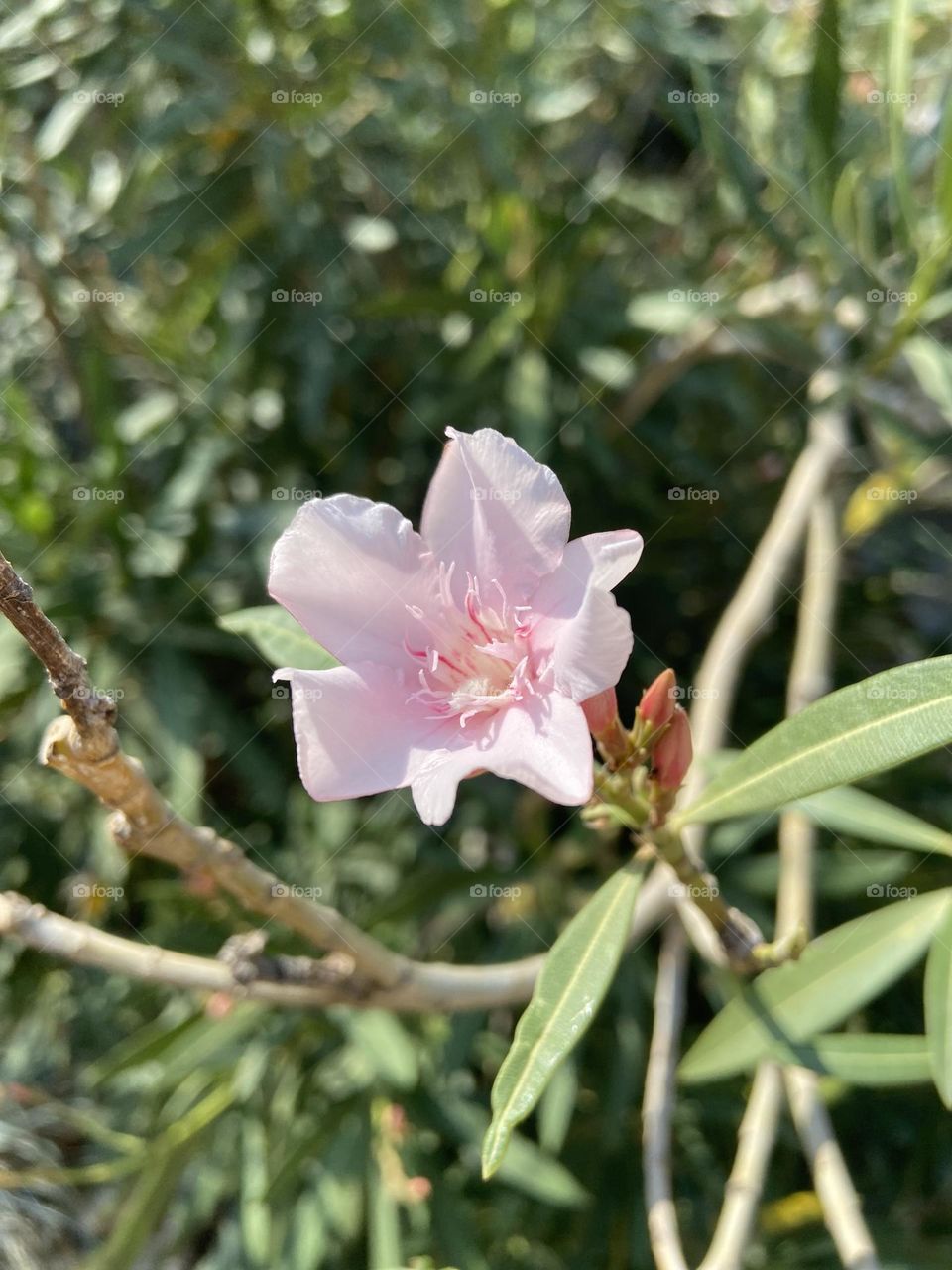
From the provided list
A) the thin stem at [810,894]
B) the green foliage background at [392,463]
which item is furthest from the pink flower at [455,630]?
the green foliage background at [392,463]

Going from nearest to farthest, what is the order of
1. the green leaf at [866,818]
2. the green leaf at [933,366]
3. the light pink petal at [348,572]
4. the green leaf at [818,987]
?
the light pink petal at [348,572]
the green leaf at [818,987]
the green leaf at [866,818]
the green leaf at [933,366]

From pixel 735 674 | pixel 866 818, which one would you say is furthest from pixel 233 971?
pixel 735 674

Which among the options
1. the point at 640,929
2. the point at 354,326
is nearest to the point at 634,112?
the point at 354,326

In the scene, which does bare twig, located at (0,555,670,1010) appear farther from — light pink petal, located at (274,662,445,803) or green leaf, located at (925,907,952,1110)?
green leaf, located at (925,907,952,1110)

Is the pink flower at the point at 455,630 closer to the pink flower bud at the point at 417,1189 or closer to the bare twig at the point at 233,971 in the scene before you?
the bare twig at the point at 233,971

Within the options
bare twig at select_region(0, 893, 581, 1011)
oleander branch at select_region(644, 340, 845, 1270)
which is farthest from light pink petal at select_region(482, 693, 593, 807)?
bare twig at select_region(0, 893, 581, 1011)

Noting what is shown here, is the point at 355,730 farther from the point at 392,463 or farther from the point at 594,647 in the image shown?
the point at 392,463

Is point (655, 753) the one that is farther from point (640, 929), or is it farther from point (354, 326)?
point (354, 326)

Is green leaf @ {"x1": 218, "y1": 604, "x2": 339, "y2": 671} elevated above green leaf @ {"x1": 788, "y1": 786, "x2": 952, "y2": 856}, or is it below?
above
